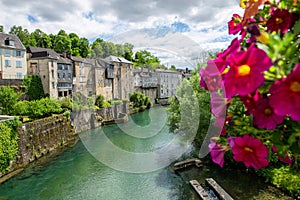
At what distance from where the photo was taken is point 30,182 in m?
13.6

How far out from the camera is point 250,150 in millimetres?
1066

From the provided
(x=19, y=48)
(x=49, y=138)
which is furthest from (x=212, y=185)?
(x=19, y=48)

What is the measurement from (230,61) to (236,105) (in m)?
0.44

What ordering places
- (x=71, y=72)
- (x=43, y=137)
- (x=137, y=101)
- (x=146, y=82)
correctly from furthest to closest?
(x=146, y=82) < (x=137, y=101) < (x=71, y=72) < (x=43, y=137)

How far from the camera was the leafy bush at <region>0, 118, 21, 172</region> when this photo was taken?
13946 millimetres

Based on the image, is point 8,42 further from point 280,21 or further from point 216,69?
point 280,21

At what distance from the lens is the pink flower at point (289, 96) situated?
801 millimetres

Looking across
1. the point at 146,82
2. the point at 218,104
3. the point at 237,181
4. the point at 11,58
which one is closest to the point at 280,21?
the point at 218,104

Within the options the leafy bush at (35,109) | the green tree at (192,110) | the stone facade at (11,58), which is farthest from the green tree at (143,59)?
the green tree at (192,110)

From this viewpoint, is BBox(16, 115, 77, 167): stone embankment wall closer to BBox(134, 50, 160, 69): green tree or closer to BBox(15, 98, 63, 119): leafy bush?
BBox(15, 98, 63, 119): leafy bush

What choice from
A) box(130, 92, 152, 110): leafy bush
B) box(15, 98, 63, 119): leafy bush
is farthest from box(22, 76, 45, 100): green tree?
box(130, 92, 152, 110): leafy bush

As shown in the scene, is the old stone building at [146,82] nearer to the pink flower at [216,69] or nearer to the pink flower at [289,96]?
the pink flower at [216,69]

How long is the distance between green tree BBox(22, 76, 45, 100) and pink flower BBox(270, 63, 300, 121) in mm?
29866

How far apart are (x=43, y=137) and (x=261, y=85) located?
20.0 meters
